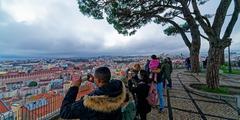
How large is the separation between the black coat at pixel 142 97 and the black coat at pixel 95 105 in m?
2.61

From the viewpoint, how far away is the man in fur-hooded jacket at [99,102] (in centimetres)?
267

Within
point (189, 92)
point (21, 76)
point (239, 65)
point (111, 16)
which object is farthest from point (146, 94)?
point (239, 65)

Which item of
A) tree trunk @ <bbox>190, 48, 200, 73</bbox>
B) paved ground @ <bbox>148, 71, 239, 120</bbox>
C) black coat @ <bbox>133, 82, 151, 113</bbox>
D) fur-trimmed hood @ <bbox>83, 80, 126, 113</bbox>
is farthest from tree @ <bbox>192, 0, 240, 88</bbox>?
tree trunk @ <bbox>190, 48, 200, 73</bbox>

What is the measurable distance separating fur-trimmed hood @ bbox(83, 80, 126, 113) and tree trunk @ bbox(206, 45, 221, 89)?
10039 mm

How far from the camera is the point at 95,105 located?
2676 millimetres

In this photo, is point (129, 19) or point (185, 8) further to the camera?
point (129, 19)

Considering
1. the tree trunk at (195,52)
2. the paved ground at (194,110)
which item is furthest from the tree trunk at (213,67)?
the tree trunk at (195,52)

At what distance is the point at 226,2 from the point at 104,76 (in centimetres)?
1124

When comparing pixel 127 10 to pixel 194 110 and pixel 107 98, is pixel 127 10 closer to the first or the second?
pixel 194 110

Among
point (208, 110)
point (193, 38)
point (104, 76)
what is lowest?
point (208, 110)

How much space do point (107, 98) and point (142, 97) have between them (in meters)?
2.77

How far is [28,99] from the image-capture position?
817 cm

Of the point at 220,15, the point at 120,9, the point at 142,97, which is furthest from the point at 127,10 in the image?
the point at 142,97

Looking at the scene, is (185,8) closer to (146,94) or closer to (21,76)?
(146,94)
